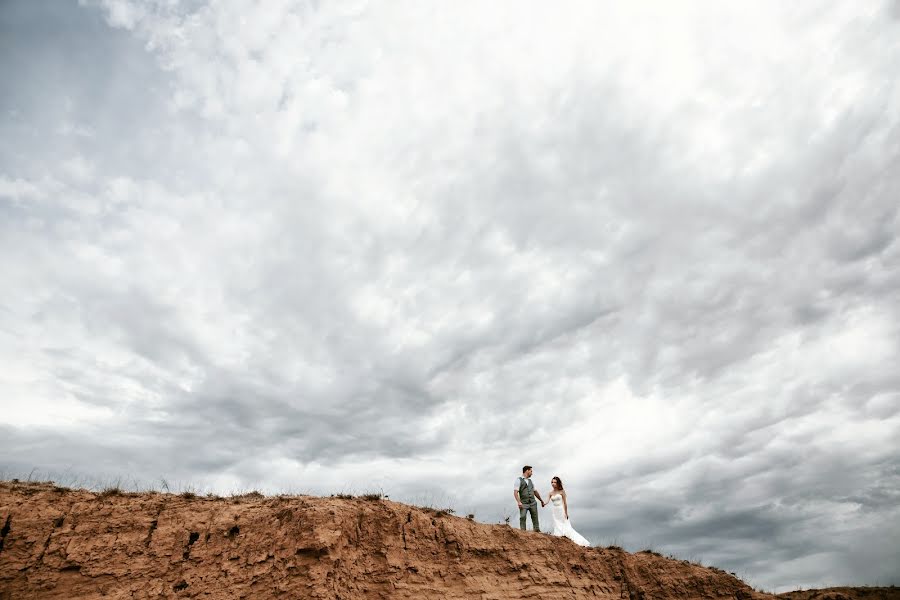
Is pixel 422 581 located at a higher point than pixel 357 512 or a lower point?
lower

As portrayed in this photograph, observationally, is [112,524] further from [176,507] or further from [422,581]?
[422,581]

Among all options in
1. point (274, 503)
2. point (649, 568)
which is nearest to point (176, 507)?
point (274, 503)

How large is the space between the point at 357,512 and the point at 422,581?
7.68 ft

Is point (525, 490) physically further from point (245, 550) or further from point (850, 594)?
point (850, 594)

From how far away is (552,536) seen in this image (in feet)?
51.1

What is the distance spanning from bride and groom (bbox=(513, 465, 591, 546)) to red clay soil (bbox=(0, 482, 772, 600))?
1382 mm

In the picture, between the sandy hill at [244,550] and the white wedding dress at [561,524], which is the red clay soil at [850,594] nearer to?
the white wedding dress at [561,524]

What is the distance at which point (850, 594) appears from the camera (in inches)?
987

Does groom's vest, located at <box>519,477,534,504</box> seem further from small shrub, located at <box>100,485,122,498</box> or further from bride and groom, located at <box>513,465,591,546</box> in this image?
small shrub, located at <box>100,485,122,498</box>

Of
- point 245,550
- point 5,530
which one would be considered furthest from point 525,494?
point 5,530

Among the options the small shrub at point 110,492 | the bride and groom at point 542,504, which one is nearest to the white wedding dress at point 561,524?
the bride and groom at point 542,504

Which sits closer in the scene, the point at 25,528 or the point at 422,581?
the point at 25,528

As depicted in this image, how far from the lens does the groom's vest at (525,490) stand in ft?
50.8

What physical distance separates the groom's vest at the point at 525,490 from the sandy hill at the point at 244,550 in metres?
1.45
